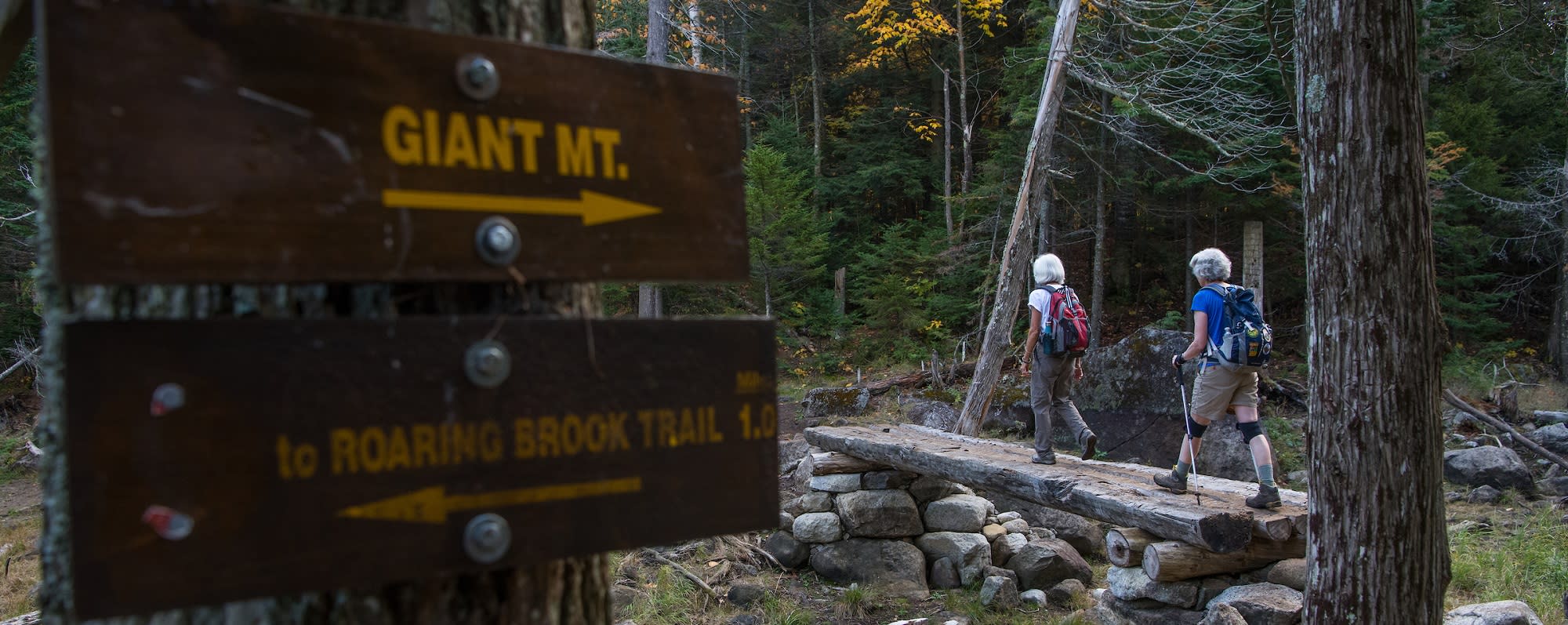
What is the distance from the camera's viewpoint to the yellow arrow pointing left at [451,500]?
1.22m

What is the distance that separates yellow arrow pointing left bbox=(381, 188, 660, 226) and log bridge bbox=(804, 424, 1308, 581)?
14.7ft

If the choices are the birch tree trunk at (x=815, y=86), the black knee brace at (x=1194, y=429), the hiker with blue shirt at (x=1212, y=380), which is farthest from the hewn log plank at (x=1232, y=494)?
the birch tree trunk at (x=815, y=86)

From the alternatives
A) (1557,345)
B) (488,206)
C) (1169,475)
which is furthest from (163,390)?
(1557,345)

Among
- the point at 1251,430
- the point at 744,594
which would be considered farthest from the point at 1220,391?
the point at 744,594

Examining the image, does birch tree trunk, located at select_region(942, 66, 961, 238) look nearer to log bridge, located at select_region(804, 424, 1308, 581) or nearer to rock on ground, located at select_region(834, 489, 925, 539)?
rock on ground, located at select_region(834, 489, 925, 539)

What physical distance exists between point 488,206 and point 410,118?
0.16 meters

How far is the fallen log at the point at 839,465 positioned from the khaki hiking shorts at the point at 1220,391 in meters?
2.94

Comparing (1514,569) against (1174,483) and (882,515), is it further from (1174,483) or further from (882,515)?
(882,515)

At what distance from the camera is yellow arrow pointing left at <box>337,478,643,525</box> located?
1.22 m

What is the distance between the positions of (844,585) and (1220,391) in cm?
334

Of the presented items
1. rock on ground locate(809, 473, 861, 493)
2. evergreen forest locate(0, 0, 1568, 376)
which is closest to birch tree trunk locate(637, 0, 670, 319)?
evergreen forest locate(0, 0, 1568, 376)

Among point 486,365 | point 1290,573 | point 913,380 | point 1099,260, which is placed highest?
point 1099,260

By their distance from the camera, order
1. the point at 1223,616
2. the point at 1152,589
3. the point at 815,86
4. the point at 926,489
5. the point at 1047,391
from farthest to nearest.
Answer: the point at 815,86 → the point at 926,489 → the point at 1047,391 → the point at 1152,589 → the point at 1223,616

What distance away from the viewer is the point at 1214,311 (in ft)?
18.1
